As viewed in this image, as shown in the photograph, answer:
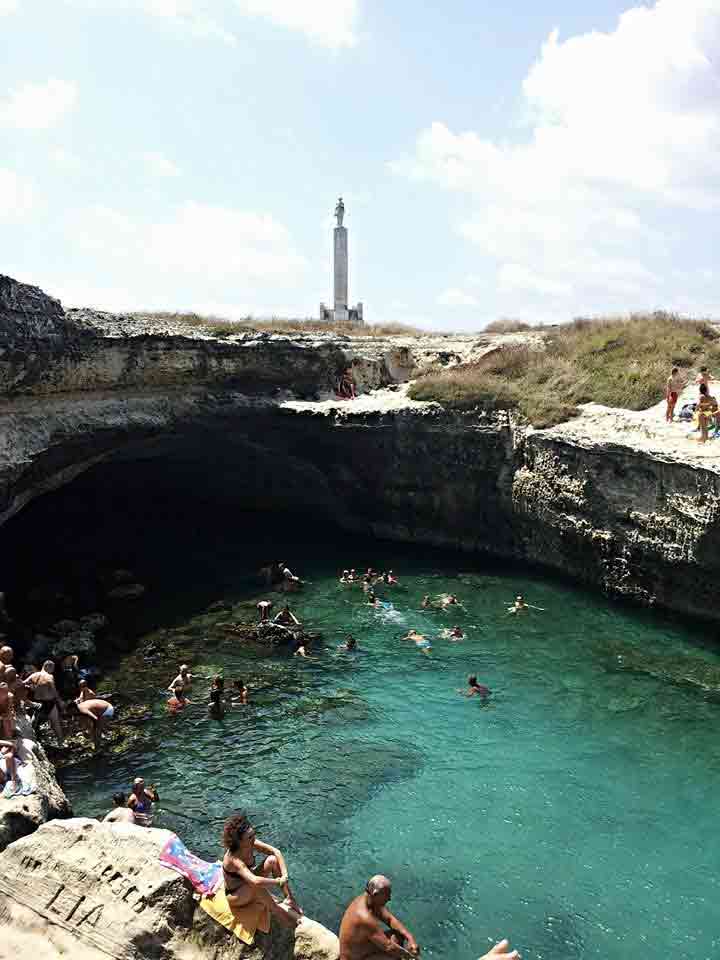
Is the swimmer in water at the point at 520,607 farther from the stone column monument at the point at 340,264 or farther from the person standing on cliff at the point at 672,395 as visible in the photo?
the stone column monument at the point at 340,264

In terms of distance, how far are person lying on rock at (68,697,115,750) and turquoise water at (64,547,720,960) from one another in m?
0.89

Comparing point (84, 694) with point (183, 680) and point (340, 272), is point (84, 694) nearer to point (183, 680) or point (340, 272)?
point (183, 680)

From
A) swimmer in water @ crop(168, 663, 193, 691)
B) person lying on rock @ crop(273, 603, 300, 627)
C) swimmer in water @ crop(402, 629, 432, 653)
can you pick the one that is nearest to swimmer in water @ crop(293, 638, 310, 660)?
person lying on rock @ crop(273, 603, 300, 627)

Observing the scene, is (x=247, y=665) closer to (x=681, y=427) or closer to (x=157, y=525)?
(x=681, y=427)

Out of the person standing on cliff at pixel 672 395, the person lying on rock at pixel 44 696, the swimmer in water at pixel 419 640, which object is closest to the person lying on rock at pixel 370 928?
the person lying on rock at pixel 44 696

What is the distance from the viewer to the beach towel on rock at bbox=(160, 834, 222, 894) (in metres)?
7.52

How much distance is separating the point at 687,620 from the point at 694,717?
4.61 metres

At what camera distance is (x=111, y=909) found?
7383 mm

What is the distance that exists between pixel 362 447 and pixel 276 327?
5943mm

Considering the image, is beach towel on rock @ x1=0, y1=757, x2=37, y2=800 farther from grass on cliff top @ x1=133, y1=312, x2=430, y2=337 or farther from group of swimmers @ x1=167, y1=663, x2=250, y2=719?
grass on cliff top @ x1=133, y1=312, x2=430, y2=337

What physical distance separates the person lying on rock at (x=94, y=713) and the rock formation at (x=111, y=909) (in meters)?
6.19

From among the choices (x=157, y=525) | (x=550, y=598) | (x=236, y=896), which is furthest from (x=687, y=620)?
(x=157, y=525)

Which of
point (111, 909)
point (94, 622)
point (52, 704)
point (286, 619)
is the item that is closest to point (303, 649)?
point (286, 619)

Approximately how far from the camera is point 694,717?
14766 mm
